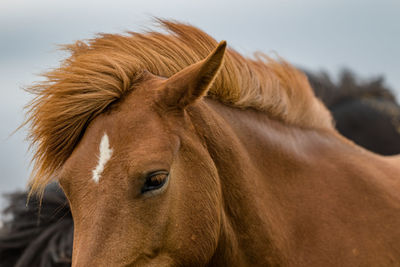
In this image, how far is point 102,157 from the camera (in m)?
1.94

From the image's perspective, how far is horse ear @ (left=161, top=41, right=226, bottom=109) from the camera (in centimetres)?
200

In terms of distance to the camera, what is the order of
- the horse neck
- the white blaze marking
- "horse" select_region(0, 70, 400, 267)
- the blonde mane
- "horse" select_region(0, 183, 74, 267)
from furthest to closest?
"horse" select_region(0, 70, 400, 267) → "horse" select_region(0, 183, 74, 267) → the horse neck → the blonde mane → the white blaze marking

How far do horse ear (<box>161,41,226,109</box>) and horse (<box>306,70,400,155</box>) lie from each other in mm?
4531

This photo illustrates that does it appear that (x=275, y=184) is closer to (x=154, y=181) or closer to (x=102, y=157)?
(x=154, y=181)

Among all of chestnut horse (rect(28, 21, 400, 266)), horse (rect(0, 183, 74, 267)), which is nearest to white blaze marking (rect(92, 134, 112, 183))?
chestnut horse (rect(28, 21, 400, 266))

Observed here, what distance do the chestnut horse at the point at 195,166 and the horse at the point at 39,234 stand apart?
4.63 feet

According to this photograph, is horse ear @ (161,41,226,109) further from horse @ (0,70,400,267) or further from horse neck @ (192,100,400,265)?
horse @ (0,70,400,267)

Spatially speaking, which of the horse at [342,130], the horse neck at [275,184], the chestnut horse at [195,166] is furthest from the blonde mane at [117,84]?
the horse at [342,130]

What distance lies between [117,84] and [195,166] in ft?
1.68

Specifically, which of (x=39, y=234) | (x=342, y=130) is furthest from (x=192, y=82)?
(x=342, y=130)

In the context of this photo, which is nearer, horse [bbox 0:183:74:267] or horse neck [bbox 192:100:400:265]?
horse neck [bbox 192:100:400:265]

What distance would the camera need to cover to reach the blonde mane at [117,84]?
6.95 ft

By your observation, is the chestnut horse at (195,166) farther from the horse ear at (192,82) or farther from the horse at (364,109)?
the horse at (364,109)

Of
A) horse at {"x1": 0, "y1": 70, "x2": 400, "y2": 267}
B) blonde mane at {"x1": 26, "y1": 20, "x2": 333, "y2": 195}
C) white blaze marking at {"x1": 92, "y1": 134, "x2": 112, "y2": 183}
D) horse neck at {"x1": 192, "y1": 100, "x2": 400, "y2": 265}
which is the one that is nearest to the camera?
white blaze marking at {"x1": 92, "y1": 134, "x2": 112, "y2": 183}
